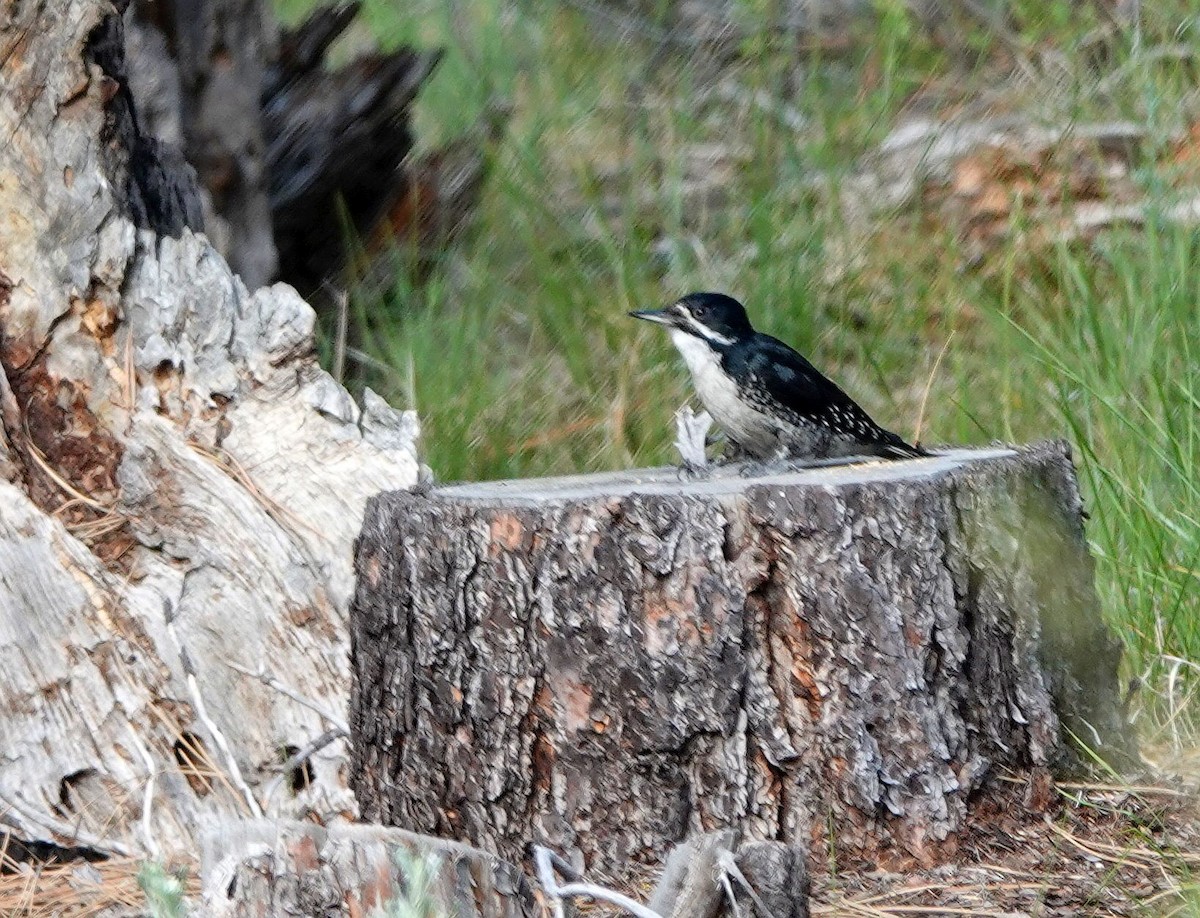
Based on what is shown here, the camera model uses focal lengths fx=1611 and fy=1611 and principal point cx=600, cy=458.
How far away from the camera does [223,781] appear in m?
3.35

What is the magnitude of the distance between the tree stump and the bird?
0.67 m

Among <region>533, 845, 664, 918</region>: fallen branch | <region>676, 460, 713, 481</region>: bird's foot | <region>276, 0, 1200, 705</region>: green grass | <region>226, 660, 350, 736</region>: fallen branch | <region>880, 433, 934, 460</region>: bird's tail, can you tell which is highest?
<region>276, 0, 1200, 705</region>: green grass

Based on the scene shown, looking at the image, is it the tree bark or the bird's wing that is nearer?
the tree bark

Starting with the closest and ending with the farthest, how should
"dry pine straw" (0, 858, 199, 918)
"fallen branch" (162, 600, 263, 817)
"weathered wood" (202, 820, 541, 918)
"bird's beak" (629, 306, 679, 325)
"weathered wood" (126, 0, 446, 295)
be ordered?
1. "weathered wood" (202, 820, 541, 918)
2. "dry pine straw" (0, 858, 199, 918)
3. "fallen branch" (162, 600, 263, 817)
4. "bird's beak" (629, 306, 679, 325)
5. "weathered wood" (126, 0, 446, 295)

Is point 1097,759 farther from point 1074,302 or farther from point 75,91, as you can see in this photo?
point 75,91

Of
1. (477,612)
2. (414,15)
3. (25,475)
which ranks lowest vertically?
(477,612)

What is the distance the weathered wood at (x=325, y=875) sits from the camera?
204 cm

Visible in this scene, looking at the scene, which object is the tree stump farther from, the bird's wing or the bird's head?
the bird's head

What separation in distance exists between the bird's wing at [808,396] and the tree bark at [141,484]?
832 millimetres

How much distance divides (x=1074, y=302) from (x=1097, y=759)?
Answer: 2.22 m

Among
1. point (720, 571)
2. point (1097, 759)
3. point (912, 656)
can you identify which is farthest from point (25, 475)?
point (1097, 759)

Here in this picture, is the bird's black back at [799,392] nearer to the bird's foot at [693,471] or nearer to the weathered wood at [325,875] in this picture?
the bird's foot at [693,471]

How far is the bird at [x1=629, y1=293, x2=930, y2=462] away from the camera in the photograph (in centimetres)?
361

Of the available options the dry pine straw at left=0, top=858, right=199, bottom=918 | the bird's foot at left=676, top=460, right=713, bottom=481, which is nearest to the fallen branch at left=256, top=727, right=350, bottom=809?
the dry pine straw at left=0, top=858, right=199, bottom=918
